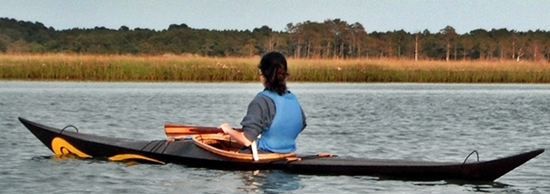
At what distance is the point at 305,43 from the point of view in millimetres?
62750

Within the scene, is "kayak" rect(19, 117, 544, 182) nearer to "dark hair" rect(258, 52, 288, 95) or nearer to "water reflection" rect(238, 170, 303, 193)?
"water reflection" rect(238, 170, 303, 193)

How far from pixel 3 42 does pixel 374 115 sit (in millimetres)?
52537

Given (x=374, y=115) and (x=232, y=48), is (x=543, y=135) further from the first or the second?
(x=232, y=48)

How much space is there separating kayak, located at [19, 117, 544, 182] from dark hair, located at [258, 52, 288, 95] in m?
0.73

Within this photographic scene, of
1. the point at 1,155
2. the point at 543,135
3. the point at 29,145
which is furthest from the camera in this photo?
the point at 543,135

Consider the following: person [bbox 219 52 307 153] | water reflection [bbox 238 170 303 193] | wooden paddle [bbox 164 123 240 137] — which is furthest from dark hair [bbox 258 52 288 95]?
wooden paddle [bbox 164 123 240 137]

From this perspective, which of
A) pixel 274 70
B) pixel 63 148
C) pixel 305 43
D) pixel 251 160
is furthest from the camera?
pixel 305 43

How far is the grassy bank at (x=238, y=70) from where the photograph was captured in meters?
29.4

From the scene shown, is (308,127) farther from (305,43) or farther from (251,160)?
(305,43)

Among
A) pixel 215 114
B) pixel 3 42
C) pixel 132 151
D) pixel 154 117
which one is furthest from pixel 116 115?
pixel 3 42

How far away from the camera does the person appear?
903 centimetres

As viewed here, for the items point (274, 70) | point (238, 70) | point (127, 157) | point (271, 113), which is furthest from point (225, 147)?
point (238, 70)

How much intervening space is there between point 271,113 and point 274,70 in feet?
1.36

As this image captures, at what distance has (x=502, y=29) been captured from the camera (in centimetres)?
7594
